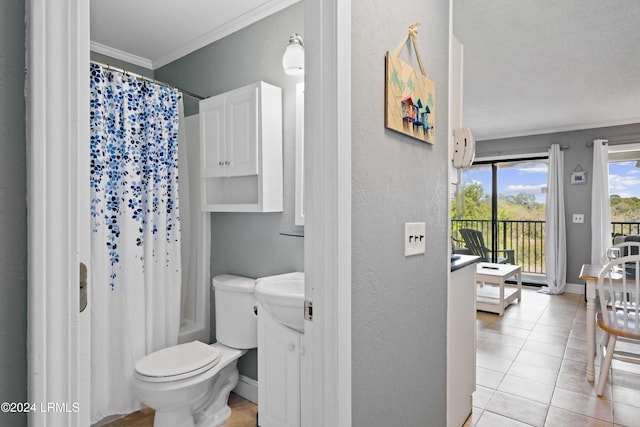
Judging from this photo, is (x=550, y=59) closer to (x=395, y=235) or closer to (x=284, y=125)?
(x=284, y=125)

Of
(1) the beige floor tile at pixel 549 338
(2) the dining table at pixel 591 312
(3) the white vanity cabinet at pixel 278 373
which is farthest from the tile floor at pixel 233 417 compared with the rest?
(1) the beige floor tile at pixel 549 338

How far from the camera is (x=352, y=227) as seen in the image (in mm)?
1098

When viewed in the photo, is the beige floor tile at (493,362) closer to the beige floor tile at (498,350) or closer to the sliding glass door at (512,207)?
the beige floor tile at (498,350)

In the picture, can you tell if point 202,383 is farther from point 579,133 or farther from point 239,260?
point 579,133

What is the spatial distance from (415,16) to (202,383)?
199 cm

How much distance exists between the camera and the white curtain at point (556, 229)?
564 cm

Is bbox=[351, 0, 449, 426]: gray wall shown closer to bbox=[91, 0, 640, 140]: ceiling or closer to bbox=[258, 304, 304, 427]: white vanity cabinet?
bbox=[258, 304, 304, 427]: white vanity cabinet

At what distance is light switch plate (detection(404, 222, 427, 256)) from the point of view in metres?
1.37

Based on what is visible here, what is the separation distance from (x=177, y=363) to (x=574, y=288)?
598 centimetres

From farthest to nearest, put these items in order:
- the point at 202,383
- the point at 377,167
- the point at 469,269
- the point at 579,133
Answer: the point at 579,133 → the point at 469,269 → the point at 202,383 → the point at 377,167

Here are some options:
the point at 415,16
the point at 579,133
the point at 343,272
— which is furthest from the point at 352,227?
the point at 579,133

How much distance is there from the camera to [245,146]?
231cm

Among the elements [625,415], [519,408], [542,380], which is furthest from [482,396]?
[625,415]

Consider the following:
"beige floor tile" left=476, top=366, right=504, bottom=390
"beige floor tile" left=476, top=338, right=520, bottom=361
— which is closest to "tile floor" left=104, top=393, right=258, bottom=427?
"beige floor tile" left=476, top=366, right=504, bottom=390
